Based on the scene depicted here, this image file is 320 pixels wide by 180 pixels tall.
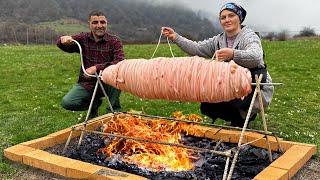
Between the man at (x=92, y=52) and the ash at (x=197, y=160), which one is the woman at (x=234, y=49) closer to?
the ash at (x=197, y=160)

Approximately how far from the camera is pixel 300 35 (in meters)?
40.2

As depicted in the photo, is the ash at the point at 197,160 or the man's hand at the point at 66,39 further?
the man's hand at the point at 66,39

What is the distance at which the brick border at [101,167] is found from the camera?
498cm

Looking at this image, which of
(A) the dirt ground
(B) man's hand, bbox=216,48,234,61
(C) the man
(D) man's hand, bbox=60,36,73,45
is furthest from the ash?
(D) man's hand, bbox=60,36,73,45

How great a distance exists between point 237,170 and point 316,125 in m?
3.15

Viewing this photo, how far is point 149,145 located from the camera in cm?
587

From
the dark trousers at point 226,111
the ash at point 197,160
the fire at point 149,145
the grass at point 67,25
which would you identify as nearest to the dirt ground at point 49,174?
the ash at point 197,160

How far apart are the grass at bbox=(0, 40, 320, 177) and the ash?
93cm

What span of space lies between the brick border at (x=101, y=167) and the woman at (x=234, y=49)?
1.02 ft

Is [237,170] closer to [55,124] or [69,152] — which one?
[69,152]

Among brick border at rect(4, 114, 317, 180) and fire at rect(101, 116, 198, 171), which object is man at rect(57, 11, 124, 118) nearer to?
brick border at rect(4, 114, 317, 180)

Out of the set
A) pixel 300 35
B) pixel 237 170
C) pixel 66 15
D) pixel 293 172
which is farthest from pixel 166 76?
pixel 66 15

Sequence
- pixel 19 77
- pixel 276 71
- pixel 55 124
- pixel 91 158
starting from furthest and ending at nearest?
pixel 276 71, pixel 19 77, pixel 55 124, pixel 91 158

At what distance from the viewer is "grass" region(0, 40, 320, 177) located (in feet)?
24.6
